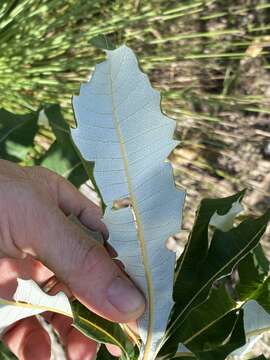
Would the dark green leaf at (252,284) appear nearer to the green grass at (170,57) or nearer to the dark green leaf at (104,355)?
the dark green leaf at (104,355)

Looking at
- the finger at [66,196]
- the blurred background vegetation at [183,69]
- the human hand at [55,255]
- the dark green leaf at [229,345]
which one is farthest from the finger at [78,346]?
the blurred background vegetation at [183,69]

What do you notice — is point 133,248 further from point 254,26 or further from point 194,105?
point 254,26

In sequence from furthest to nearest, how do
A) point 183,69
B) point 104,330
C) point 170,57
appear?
point 183,69
point 170,57
point 104,330

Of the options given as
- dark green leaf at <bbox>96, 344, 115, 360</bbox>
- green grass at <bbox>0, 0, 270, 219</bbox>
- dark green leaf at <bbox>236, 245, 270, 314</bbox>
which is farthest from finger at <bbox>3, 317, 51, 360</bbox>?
green grass at <bbox>0, 0, 270, 219</bbox>

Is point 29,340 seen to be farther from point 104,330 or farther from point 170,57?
point 170,57

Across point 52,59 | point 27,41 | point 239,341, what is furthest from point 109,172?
point 52,59

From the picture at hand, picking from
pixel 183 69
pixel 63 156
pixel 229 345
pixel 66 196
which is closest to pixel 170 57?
pixel 183 69
